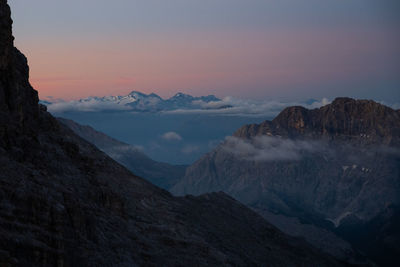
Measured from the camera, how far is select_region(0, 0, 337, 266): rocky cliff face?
95.3 meters

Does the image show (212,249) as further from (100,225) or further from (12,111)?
(12,111)

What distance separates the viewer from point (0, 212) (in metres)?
92.1

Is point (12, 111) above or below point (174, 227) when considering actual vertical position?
above

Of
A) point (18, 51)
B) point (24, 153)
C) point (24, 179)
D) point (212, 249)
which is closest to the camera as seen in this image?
point (24, 179)

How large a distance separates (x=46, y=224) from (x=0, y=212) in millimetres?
9734

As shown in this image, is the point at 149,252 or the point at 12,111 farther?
the point at 149,252

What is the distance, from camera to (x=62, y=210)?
10506 cm

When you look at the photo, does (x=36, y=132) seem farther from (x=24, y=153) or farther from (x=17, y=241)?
(x=17, y=241)

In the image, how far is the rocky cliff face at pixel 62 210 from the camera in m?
95.3

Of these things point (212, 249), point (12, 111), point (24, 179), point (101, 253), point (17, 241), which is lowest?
point (212, 249)

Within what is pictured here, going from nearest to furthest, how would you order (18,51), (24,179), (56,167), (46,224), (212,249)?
1. (46,224)
2. (24,179)
3. (56,167)
4. (18,51)
5. (212,249)

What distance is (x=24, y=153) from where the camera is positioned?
122 meters

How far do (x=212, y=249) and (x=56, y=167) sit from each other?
199 feet

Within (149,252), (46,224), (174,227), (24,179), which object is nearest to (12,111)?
(24,179)
